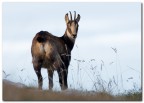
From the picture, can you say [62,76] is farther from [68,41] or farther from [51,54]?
[68,41]

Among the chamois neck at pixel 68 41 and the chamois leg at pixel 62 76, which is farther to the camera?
the chamois neck at pixel 68 41

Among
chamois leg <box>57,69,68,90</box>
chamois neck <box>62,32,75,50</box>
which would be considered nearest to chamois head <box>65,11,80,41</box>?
chamois neck <box>62,32,75,50</box>

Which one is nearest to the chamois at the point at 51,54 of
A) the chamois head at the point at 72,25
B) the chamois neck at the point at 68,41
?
the chamois head at the point at 72,25

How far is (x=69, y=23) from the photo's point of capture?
15516 mm

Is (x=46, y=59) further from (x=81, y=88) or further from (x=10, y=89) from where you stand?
(x=10, y=89)

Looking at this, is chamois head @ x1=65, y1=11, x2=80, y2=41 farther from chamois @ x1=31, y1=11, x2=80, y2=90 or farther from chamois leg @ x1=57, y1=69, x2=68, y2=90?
chamois leg @ x1=57, y1=69, x2=68, y2=90

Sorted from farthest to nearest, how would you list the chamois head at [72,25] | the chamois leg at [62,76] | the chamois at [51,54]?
the chamois head at [72,25], the chamois at [51,54], the chamois leg at [62,76]

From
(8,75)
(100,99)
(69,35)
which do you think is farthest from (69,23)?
(100,99)

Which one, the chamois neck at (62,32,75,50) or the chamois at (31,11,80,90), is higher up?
the chamois neck at (62,32,75,50)

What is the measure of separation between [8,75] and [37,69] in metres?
2.85

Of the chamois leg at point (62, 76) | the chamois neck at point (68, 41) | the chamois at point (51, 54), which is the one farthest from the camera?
the chamois neck at point (68, 41)

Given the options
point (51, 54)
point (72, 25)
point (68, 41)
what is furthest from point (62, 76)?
point (68, 41)

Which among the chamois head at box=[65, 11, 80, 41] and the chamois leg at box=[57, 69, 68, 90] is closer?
the chamois leg at box=[57, 69, 68, 90]

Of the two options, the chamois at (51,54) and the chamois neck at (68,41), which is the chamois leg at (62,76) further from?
the chamois neck at (68,41)
